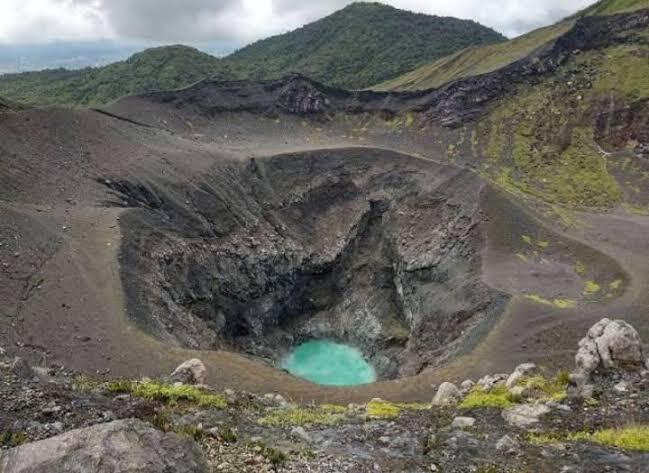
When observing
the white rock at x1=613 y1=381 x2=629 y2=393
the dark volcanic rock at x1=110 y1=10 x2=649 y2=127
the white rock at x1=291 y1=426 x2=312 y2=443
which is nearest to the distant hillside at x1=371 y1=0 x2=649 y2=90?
the dark volcanic rock at x1=110 y1=10 x2=649 y2=127

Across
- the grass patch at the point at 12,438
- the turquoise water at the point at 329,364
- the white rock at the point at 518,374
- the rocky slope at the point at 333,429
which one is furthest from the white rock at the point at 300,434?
the turquoise water at the point at 329,364

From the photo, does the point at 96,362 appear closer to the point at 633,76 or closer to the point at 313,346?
the point at 313,346

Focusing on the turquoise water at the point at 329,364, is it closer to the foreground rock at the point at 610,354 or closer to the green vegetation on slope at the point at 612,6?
the foreground rock at the point at 610,354

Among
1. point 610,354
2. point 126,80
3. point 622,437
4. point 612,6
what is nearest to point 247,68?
point 126,80

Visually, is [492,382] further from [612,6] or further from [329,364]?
[612,6]

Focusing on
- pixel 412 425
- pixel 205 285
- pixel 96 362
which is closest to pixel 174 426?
pixel 412 425
